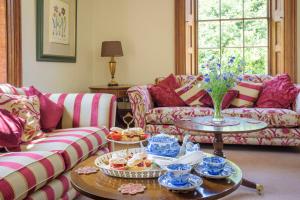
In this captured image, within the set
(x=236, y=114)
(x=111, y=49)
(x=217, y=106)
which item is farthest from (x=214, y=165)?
(x=111, y=49)

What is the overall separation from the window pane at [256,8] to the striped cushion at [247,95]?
1.21 meters

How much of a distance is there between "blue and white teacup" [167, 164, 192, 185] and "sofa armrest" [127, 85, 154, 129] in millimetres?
2543

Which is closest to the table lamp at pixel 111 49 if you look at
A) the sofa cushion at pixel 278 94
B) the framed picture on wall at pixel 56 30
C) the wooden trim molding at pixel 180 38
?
the framed picture on wall at pixel 56 30

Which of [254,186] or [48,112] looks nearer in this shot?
[254,186]

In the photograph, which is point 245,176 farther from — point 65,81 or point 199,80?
point 65,81

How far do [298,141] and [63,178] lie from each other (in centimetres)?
260

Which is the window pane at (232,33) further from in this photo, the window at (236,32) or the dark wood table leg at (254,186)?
the dark wood table leg at (254,186)

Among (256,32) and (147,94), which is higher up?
(256,32)

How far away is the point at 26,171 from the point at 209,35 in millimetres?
3826

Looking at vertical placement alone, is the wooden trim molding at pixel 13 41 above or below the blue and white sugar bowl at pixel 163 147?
above

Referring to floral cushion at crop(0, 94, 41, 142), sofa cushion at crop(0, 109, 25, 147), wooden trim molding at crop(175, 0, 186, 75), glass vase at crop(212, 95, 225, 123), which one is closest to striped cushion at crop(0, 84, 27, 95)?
floral cushion at crop(0, 94, 41, 142)

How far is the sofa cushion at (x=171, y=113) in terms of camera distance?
13.0 ft

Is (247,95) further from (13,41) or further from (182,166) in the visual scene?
(182,166)

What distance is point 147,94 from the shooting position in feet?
13.8
